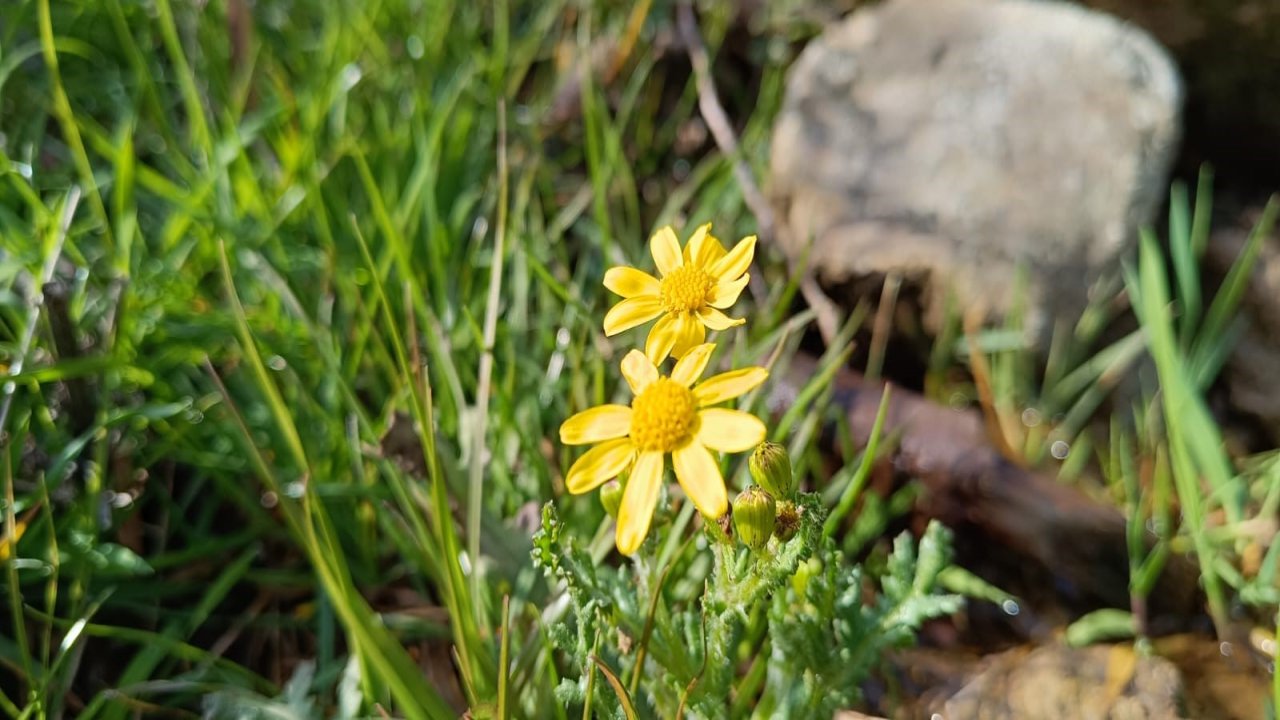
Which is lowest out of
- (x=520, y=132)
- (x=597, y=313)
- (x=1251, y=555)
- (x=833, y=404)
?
(x=1251, y=555)

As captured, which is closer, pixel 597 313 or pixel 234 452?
pixel 234 452

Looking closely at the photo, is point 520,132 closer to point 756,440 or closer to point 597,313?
point 597,313

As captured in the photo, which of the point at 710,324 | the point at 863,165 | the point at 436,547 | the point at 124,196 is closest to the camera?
the point at 710,324

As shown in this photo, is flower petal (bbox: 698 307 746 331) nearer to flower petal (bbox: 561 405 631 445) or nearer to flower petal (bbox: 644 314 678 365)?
flower petal (bbox: 644 314 678 365)

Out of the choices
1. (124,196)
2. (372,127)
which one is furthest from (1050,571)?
(124,196)

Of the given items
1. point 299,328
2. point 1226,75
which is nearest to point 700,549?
point 299,328

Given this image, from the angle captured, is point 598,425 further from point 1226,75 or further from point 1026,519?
point 1226,75

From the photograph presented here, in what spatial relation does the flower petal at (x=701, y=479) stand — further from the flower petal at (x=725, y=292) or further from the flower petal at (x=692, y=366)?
the flower petal at (x=725, y=292)

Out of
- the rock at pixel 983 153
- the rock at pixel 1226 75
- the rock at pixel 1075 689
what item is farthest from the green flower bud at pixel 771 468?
the rock at pixel 1226 75
